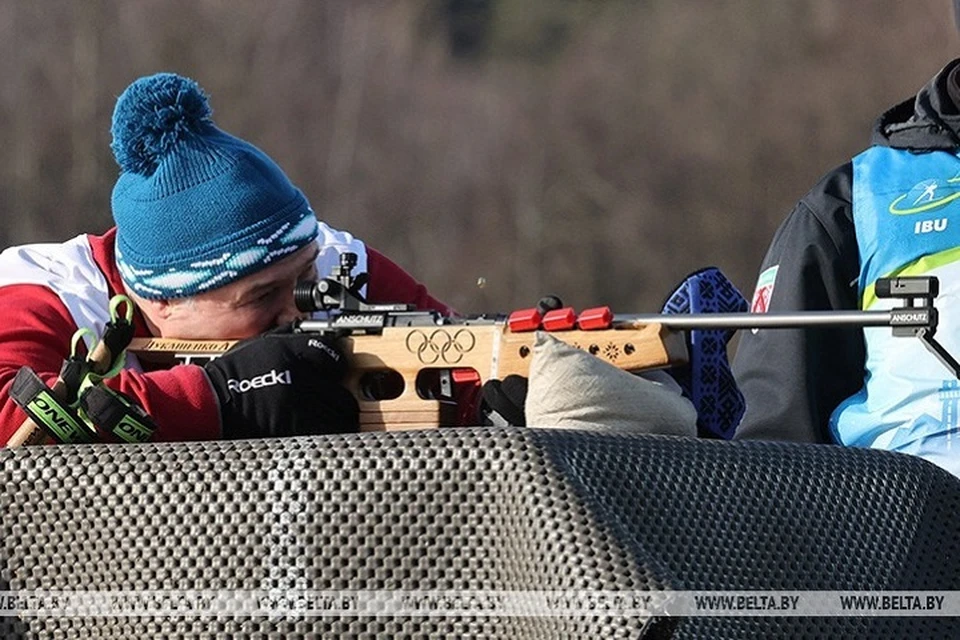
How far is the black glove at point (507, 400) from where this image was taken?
2521 millimetres

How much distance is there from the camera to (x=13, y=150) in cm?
1633

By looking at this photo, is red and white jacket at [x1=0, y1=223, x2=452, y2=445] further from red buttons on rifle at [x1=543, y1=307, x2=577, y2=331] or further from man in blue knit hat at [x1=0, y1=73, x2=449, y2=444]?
red buttons on rifle at [x1=543, y1=307, x2=577, y2=331]

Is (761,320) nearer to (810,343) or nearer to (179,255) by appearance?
(810,343)

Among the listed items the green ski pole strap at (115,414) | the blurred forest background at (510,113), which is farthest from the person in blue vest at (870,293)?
the blurred forest background at (510,113)

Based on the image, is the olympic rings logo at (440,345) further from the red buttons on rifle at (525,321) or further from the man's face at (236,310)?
the man's face at (236,310)

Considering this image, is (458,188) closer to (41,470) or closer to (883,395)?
(883,395)

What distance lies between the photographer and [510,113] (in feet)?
56.4

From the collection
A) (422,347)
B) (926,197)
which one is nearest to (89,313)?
(422,347)

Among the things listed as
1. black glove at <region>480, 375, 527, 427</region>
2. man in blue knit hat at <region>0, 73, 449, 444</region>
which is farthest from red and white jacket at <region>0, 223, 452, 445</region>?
black glove at <region>480, 375, 527, 427</region>

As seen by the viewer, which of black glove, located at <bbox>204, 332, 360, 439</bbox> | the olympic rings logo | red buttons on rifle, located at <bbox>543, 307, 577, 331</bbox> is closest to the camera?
black glove, located at <bbox>204, 332, 360, 439</bbox>

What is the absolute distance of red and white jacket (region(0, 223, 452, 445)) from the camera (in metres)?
2.41

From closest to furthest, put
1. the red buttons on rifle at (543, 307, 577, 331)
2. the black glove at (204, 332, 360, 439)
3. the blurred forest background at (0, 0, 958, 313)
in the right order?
1. the black glove at (204, 332, 360, 439)
2. the red buttons on rifle at (543, 307, 577, 331)
3. the blurred forest background at (0, 0, 958, 313)

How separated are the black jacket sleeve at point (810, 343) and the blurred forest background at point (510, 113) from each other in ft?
39.0

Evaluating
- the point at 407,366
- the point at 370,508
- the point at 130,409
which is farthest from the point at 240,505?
the point at 407,366
